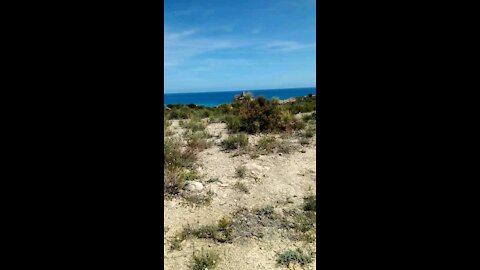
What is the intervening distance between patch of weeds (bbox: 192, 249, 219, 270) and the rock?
6.56 feet

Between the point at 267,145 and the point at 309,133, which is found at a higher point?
the point at 309,133

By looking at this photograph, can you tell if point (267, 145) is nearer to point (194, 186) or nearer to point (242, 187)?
point (242, 187)

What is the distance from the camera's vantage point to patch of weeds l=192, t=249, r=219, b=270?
317cm

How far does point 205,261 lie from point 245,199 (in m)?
Result: 1.88

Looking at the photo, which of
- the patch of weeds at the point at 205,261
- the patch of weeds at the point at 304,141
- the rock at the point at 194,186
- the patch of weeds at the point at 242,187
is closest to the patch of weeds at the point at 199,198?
the rock at the point at 194,186

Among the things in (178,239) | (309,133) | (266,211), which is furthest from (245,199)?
(309,133)

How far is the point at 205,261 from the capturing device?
323cm

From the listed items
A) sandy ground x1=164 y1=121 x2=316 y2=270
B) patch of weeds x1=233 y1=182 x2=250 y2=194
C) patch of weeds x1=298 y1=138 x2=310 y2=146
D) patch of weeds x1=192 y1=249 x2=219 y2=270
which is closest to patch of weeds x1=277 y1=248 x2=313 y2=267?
sandy ground x1=164 y1=121 x2=316 y2=270

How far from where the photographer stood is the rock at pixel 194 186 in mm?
5324
